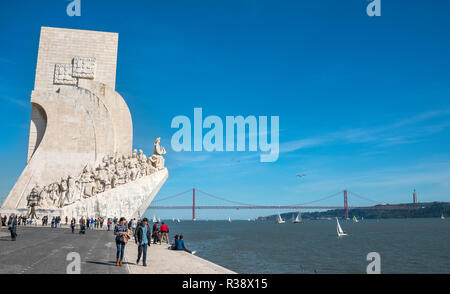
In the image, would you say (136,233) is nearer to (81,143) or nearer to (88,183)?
(88,183)

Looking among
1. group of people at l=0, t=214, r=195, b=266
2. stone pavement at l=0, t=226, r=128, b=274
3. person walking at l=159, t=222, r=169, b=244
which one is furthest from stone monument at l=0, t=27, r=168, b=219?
stone pavement at l=0, t=226, r=128, b=274

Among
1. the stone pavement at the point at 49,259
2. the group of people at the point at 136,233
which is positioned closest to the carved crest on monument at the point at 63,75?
the group of people at the point at 136,233

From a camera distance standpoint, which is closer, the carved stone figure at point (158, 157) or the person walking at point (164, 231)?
the person walking at point (164, 231)

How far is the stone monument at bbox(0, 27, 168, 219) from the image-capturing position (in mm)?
15297

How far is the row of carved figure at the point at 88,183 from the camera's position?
15.3 m

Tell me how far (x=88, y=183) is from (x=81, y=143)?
288cm

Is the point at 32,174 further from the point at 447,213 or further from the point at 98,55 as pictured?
the point at 447,213

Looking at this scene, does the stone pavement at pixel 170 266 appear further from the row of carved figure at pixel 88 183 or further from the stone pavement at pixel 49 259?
the row of carved figure at pixel 88 183

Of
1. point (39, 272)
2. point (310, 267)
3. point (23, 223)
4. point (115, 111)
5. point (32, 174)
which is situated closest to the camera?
point (39, 272)
